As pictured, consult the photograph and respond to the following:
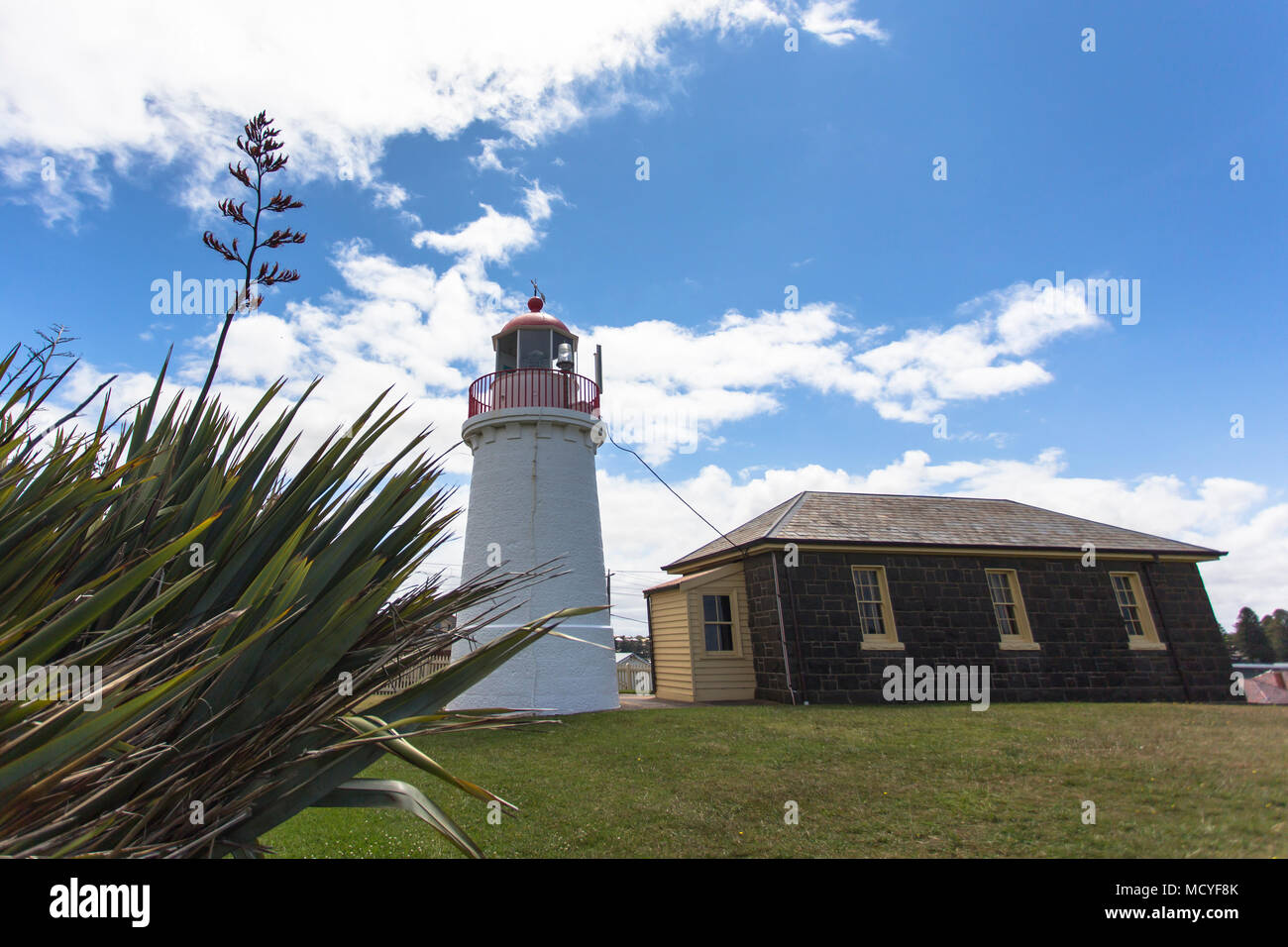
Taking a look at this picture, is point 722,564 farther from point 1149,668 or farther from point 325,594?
point 325,594

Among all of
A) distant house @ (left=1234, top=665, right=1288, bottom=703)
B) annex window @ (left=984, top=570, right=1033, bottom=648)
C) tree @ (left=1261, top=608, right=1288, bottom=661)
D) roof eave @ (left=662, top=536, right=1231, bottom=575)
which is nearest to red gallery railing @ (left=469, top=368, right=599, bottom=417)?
roof eave @ (left=662, top=536, right=1231, bottom=575)

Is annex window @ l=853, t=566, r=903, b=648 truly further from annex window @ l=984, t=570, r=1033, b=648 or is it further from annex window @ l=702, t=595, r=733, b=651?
annex window @ l=702, t=595, r=733, b=651

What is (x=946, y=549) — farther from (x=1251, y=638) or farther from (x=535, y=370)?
(x=1251, y=638)

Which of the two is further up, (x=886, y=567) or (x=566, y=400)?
(x=566, y=400)

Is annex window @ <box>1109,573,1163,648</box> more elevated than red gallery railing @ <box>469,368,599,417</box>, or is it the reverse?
red gallery railing @ <box>469,368,599,417</box>

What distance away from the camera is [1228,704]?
13539 millimetres

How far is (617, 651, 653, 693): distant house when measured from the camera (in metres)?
17.5

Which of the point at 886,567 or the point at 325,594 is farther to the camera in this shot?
the point at 886,567

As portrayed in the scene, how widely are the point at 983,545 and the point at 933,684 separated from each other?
339 cm

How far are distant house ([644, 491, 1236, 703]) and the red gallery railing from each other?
4623 millimetres

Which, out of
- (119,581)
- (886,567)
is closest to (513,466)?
(886,567)

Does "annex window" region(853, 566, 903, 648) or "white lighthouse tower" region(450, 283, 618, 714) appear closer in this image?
"white lighthouse tower" region(450, 283, 618, 714)

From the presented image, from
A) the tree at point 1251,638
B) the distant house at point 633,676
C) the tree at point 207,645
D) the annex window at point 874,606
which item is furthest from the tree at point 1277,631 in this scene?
the tree at point 207,645

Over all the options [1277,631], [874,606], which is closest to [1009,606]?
[874,606]
